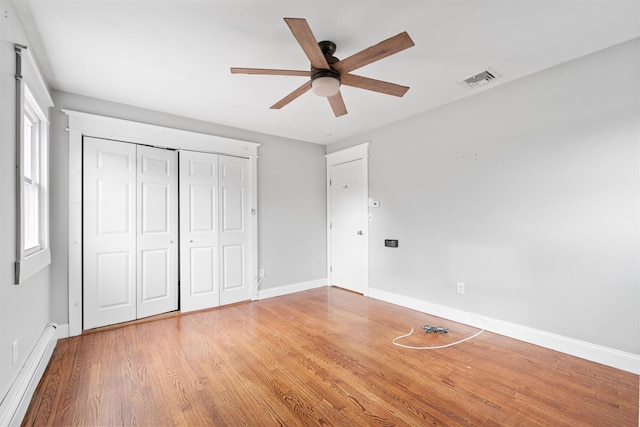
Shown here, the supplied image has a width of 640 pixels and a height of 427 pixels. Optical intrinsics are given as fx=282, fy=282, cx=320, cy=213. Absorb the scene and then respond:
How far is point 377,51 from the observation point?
1.73 m

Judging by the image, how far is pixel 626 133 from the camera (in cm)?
220

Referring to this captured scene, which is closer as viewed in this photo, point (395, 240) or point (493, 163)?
point (493, 163)

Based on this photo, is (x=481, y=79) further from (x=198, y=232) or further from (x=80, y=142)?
(x=80, y=142)

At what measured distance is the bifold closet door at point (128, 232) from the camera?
119 inches

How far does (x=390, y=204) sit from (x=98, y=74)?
3.54 meters

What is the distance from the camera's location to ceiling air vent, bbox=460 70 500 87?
261cm

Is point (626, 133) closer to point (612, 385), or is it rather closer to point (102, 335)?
point (612, 385)

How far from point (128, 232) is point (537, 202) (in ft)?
14.1

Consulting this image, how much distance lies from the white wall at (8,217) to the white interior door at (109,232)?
1.05m

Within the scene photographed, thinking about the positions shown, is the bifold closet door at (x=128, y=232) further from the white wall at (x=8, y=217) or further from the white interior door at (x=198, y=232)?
the white wall at (x=8, y=217)

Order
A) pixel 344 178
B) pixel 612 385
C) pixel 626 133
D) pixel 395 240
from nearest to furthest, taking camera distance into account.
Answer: pixel 612 385
pixel 626 133
pixel 395 240
pixel 344 178

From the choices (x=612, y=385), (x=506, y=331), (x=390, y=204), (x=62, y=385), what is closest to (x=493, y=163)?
(x=390, y=204)

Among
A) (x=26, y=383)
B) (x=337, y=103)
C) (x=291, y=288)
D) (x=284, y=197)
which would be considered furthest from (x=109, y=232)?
(x=337, y=103)

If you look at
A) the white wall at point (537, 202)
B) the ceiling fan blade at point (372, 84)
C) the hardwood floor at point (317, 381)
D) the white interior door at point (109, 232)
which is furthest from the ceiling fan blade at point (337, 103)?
the white interior door at point (109, 232)
